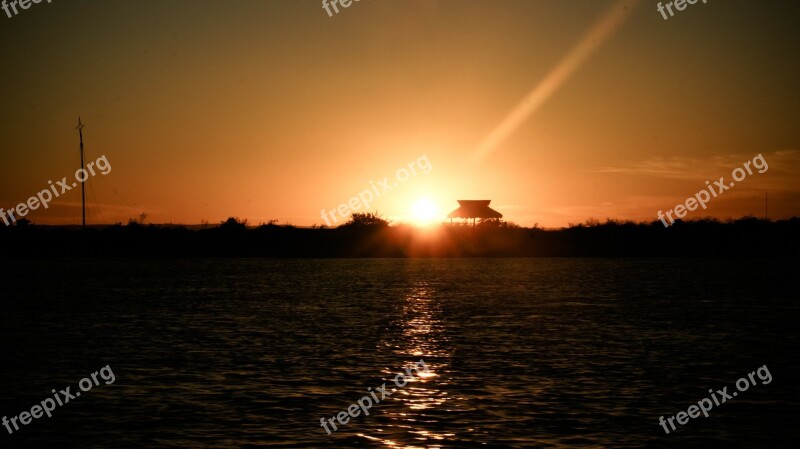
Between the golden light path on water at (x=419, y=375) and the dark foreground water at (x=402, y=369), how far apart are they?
3.7 inches

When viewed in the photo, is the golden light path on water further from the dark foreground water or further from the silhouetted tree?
the silhouetted tree

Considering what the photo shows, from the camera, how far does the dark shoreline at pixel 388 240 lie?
14462cm

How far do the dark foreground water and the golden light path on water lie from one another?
0.10 metres

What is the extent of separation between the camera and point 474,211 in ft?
430

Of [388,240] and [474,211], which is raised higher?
[474,211]

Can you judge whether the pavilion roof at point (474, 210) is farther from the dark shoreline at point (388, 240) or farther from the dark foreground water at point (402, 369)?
the dark foreground water at point (402, 369)

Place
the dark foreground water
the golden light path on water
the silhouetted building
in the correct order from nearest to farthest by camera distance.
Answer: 1. the golden light path on water
2. the dark foreground water
3. the silhouetted building

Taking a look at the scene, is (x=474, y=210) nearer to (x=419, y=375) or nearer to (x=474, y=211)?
(x=474, y=211)

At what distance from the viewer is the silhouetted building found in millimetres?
131000

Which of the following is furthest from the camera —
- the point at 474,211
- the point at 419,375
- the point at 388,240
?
the point at 388,240

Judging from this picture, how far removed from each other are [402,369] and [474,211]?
10371cm

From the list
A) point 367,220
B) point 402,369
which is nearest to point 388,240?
point 367,220

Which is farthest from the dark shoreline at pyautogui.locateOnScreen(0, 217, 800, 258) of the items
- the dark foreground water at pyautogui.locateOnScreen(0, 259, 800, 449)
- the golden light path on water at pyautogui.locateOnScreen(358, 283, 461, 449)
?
the golden light path on water at pyautogui.locateOnScreen(358, 283, 461, 449)

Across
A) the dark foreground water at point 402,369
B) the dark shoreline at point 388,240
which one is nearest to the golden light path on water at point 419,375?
the dark foreground water at point 402,369
